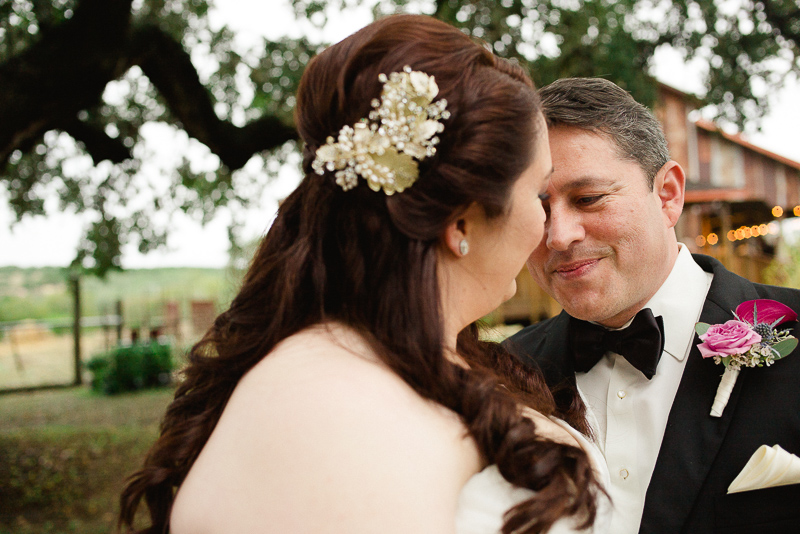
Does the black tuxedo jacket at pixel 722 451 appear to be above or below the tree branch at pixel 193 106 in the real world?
below

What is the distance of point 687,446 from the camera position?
6.49 feet

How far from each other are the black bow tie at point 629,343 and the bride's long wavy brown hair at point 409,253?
860 mm

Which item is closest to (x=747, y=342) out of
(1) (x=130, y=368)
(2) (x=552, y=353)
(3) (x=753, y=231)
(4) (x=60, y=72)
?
(2) (x=552, y=353)

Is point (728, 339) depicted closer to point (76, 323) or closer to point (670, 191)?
point (670, 191)

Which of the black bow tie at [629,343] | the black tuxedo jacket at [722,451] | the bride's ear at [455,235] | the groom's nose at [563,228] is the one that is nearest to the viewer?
the bride's ear at [455,235]

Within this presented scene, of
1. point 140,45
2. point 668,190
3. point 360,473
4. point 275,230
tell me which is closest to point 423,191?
point 275,230

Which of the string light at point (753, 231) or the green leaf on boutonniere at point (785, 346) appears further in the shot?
the string light at point (753, 231)

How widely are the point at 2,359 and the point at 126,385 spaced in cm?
295

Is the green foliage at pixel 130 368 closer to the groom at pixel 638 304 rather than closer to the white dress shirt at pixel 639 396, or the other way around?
the groom at pixel 638 304

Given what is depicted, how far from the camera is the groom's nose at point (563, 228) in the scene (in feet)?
7.63

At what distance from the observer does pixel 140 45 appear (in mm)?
6715

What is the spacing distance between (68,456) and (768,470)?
31.8 feet

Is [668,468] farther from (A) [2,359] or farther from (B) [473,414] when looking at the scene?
(A) [2,359]

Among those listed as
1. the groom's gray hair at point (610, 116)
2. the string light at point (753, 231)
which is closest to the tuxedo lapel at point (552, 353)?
the groom's gray hair at point (610, 116)
